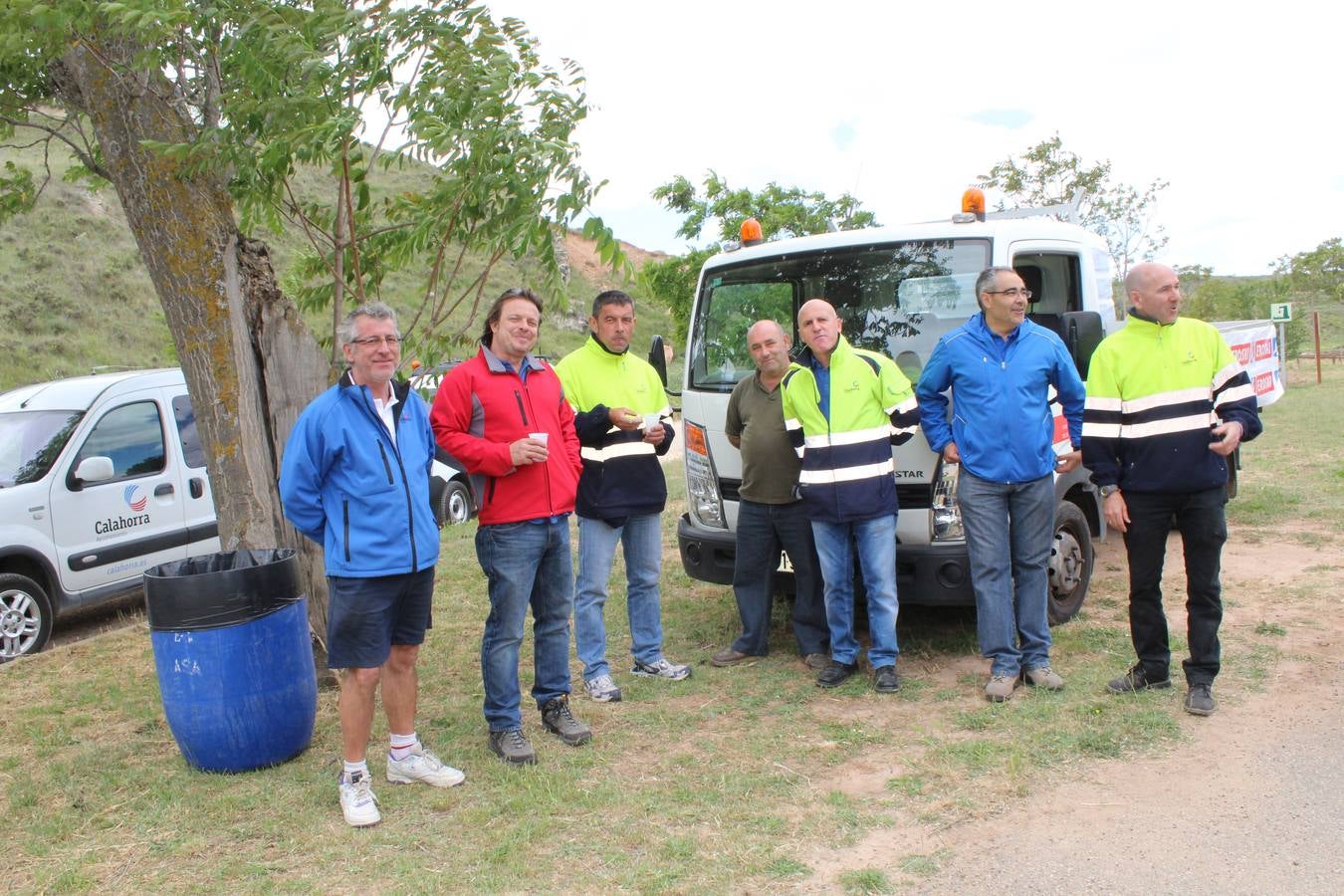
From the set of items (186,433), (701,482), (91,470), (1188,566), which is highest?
(186,433)

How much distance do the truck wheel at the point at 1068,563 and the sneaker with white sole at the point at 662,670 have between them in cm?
212

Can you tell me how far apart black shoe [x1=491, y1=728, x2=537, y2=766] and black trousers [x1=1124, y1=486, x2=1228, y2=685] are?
9.31ft

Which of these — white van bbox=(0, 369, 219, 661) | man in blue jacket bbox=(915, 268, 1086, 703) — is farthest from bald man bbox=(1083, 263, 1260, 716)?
white van bbox=(0, 369, 219, 661)

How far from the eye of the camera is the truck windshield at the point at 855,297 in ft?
18.1

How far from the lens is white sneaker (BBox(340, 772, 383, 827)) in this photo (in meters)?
3.93

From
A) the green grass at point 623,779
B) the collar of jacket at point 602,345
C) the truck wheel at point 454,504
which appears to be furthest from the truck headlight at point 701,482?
the truck wheel at point 454,504

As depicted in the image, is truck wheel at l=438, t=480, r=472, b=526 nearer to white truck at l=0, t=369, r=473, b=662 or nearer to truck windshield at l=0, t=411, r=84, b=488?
white truck at l=0, t=369, r=473, b=662

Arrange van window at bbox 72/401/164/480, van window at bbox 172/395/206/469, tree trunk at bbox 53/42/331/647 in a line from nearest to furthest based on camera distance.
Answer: tree trunk at bbox 53/42/331/647
van window at bbox 72/401/164/480
van window at bbox 172/395/206/469

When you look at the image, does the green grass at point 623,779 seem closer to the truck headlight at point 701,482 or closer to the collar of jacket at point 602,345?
the truck headlight at point 701,482

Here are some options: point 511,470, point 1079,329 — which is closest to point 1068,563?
point 1079,329

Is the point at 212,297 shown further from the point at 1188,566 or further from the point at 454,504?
the point at 454,504

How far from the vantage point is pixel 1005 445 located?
15.8 feet

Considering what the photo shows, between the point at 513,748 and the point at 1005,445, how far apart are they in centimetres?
257

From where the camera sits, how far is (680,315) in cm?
1328
